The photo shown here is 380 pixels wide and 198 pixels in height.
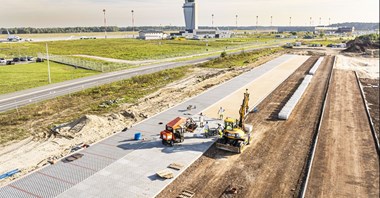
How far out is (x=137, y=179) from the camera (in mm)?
17781

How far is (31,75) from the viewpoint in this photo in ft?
173

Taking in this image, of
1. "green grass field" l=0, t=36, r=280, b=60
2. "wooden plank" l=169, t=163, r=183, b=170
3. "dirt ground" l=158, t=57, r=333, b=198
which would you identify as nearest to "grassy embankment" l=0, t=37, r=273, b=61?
"green grass field" l=0, t=36, r=280, b=60

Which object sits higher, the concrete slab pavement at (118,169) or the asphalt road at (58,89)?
the asphalt road at (58,89)

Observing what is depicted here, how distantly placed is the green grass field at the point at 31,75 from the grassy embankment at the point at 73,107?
10.1 metres

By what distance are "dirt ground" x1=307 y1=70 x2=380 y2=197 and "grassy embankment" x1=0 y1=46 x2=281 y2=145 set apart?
2178 cm

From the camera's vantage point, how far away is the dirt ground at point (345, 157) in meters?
16.8

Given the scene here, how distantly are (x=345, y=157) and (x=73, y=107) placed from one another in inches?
1104

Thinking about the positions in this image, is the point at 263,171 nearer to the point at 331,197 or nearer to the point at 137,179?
the point at 331,197

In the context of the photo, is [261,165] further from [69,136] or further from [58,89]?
[58,89]

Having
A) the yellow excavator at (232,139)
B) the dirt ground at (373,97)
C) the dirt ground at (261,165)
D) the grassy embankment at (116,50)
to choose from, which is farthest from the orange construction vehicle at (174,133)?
the grassy embankment at (116,50)

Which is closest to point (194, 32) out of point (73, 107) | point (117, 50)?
point (117, 50)

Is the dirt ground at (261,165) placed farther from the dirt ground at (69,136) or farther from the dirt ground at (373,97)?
the dirt ground at (69,136)

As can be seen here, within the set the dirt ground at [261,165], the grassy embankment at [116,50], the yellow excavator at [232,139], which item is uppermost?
the grassy embankment at [116,50]

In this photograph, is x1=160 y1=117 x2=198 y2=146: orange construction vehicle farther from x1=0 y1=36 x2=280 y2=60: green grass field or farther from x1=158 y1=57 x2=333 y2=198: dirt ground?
x1=0 y1=36 x2=280 y2=60: green grass field
